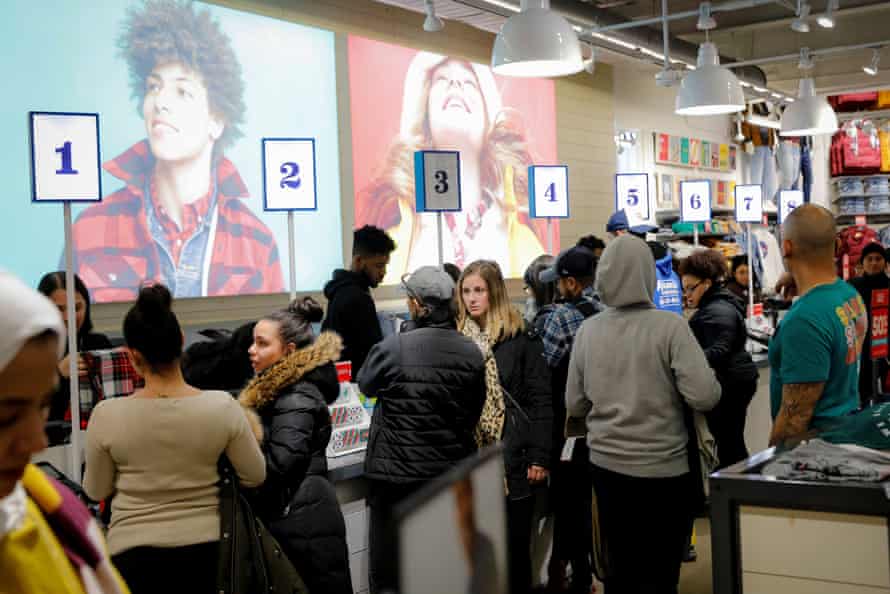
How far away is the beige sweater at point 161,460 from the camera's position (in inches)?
107

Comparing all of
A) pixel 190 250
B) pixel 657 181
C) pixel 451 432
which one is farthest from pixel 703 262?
pixel 657 181

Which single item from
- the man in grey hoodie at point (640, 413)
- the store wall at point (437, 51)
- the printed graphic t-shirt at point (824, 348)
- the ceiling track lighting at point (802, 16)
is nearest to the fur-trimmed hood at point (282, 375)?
the man in grey hoodie at point (640, 413)

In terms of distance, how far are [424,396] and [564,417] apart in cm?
130

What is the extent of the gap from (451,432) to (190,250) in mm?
3982

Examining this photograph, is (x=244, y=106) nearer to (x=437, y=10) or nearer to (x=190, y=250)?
(x=190, y=250)

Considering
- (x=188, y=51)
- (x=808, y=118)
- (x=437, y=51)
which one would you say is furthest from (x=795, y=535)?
(x=437, y=51)

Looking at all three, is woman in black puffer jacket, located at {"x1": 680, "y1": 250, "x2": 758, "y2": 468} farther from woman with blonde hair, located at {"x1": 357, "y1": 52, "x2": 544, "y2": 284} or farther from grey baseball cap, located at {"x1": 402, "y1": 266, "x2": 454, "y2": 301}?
woman with blonde hair, located at {"x1": 357, "y1": 52, "x2": 544, "y2": 284}

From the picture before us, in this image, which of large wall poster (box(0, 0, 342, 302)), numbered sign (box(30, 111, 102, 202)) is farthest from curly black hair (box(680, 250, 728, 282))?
large wall poster (box(0, 0, 342, 302))

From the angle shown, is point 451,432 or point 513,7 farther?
point 513,7

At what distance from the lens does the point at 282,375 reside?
319 cm

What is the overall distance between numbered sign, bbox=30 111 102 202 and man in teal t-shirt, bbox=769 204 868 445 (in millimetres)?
2620

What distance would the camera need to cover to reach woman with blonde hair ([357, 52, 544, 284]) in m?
8.91

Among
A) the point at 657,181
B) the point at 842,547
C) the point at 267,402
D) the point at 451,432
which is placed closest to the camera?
the point at 842,547

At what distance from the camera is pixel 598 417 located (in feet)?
12.0
